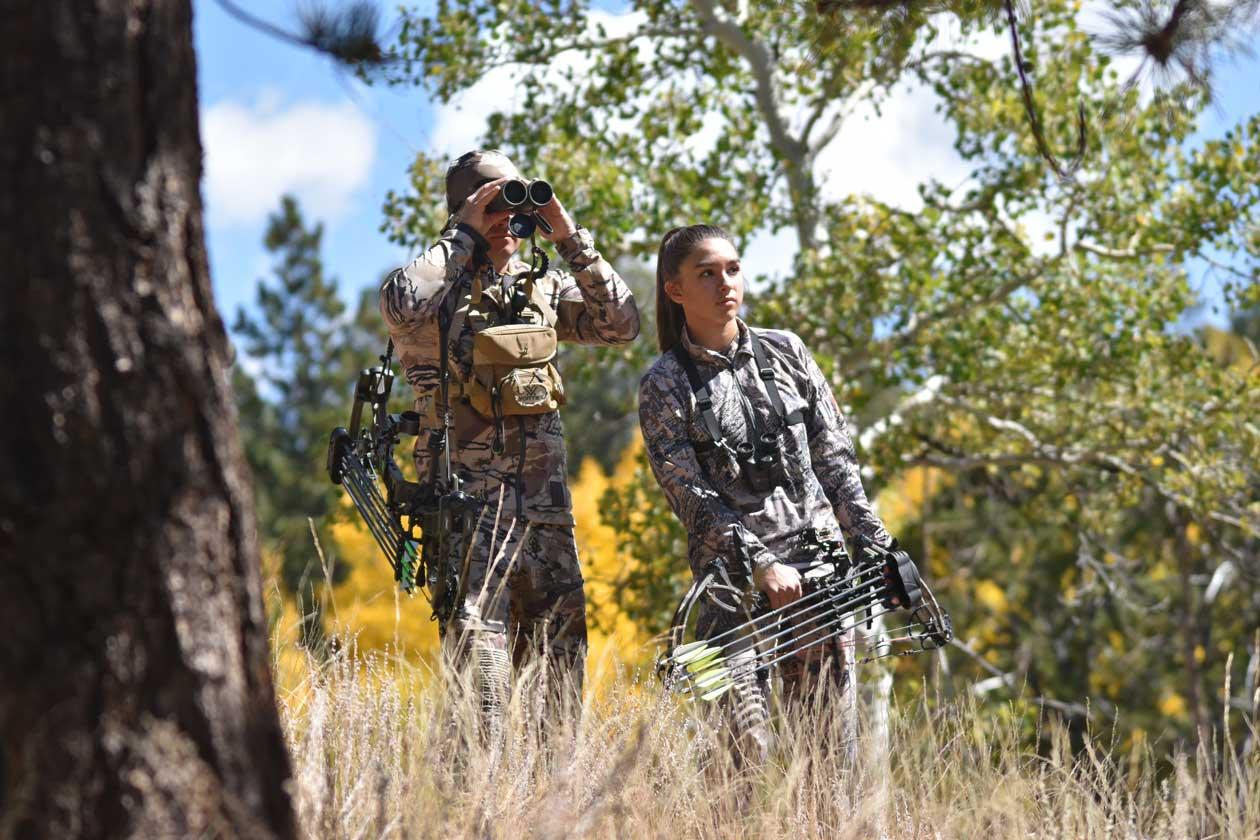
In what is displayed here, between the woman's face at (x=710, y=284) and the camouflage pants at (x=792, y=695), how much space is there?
772 mm

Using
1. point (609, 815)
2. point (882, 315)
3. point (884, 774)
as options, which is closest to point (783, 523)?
point (884, 774)

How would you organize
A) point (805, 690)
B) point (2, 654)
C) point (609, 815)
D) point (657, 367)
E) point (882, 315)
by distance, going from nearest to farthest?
point (2, 654)
point (609, 815)
point (805, 690)
point (657, 367)
point (882, 315)

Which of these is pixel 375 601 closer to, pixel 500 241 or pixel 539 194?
pixel 500 241

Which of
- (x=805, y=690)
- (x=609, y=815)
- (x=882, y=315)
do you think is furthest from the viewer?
(x=882, y=315)

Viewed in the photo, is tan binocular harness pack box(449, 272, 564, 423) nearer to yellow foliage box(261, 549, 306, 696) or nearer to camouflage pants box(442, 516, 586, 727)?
camouflage pants box(442, 516, 586, 727)

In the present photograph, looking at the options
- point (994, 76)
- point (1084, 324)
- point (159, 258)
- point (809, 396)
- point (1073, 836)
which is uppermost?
point (994, 76)

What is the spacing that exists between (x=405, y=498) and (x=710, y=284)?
0.99m

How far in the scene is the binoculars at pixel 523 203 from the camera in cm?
400

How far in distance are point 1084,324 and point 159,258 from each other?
9.15 m

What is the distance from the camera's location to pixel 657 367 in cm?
402

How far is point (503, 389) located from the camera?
12.9ft

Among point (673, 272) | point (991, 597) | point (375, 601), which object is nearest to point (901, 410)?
point (673, 272)

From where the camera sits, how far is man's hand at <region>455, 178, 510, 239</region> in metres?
4.05

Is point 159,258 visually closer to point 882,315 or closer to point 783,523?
point 783,523
